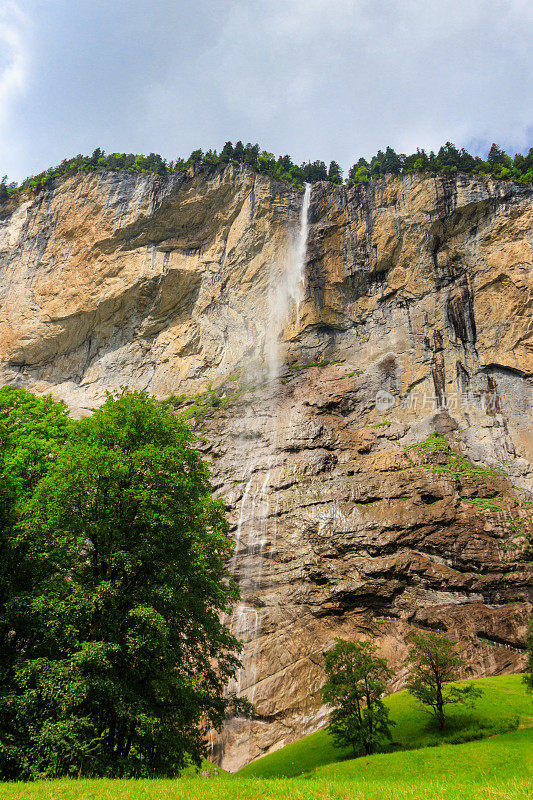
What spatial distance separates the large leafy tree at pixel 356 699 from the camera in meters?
22.3

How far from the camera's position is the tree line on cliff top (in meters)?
57.8

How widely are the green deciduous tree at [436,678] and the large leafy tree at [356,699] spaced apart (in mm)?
1637

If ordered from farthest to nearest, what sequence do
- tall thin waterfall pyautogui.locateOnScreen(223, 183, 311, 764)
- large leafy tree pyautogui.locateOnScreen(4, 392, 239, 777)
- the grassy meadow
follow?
tall thin waterfall pyautogui.locateOnScreen(223, 183, 311, 764) → large leafy tree pyautogui.locateOnScreen(4, 392, 239, 777) → the grassy meadow

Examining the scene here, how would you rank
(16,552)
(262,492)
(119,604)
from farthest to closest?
1. (262,492)
2. (16,552)
3. (119,604)

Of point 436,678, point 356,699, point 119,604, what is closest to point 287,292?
point 436,678

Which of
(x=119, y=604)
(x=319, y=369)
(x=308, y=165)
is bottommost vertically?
(x=119, y=604)

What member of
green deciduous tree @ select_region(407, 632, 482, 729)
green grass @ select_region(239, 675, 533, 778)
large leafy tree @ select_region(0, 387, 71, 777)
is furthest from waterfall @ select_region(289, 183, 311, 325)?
large leafy tree @ select_region(0, 387, 71, 777)

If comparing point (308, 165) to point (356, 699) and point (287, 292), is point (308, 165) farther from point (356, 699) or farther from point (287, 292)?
point (356, 699)

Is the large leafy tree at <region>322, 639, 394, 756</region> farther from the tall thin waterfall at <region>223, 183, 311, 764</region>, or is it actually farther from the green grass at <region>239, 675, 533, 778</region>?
the tall thin waterfall at <region>223, 183, 311, 764</region>

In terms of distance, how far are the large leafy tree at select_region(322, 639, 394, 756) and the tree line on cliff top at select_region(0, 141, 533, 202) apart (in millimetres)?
51684

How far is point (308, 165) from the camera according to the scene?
7400cm

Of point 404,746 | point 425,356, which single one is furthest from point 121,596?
point 425,356

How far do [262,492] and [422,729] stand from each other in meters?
22.3

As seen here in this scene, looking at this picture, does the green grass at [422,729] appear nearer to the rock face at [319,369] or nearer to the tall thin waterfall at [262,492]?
the rock face at [319,369]
